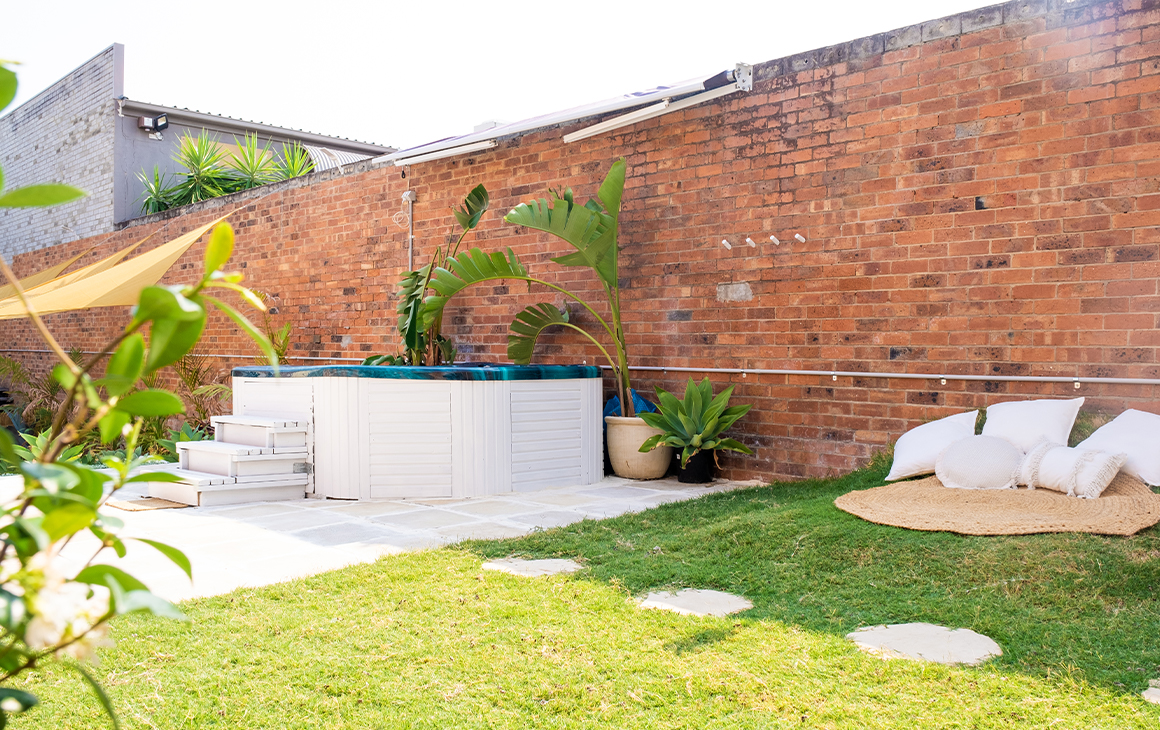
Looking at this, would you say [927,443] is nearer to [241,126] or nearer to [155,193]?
[155,193]

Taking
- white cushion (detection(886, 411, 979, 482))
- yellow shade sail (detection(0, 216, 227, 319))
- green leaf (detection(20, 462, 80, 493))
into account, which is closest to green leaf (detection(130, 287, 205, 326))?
green leaf (detection(20, 462, 80, 493))

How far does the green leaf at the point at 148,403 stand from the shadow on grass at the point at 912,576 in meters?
2.16

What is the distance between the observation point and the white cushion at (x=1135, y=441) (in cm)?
384

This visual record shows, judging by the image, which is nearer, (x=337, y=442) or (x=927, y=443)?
(x=927, y=443)

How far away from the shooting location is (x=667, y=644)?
2.52 m

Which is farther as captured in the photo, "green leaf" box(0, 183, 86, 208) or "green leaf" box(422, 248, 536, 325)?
"green leaf" box(422, 248, 536, 325)

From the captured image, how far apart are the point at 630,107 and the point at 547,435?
97.0 inches

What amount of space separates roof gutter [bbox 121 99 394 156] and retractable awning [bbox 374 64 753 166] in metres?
7.81

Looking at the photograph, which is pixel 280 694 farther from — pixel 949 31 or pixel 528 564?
pixel 949 31

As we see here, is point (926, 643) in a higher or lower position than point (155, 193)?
lower

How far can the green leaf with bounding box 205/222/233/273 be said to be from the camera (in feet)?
2.01

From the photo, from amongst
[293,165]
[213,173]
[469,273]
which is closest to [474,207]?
[469,273]

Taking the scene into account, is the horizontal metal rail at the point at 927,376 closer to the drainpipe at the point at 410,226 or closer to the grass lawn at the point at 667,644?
the grass lawn at the point at 667,644

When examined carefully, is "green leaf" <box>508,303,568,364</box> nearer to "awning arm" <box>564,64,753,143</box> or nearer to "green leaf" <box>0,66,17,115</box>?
"awning arm" <box>564,64,753,143</box>
